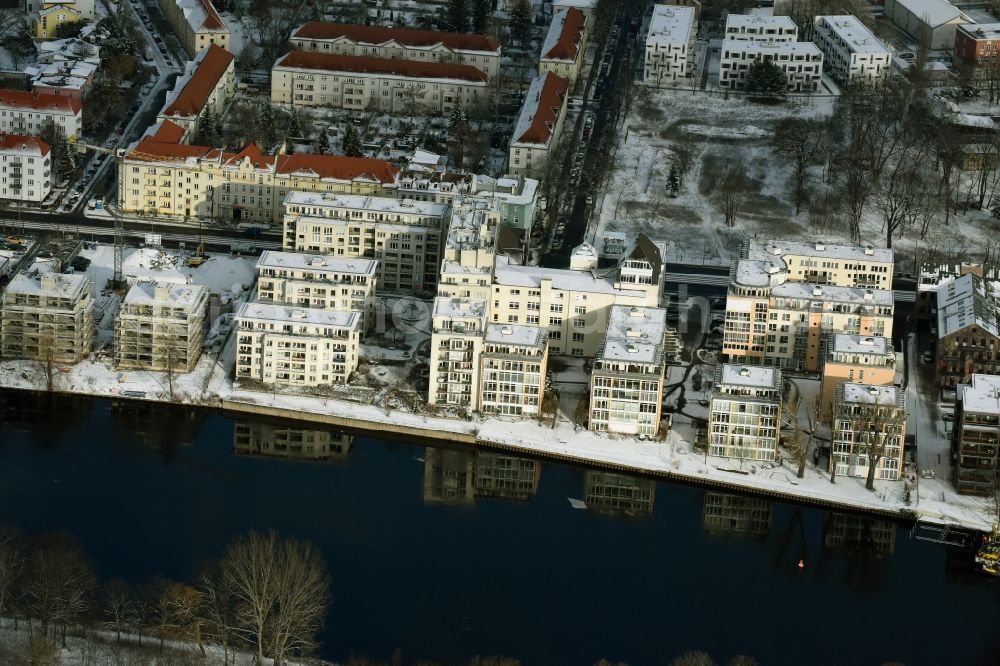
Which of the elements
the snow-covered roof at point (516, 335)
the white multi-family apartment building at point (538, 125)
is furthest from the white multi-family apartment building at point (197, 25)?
the snow-covered roof at point (516, 335)

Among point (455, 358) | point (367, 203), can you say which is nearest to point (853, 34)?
point (367, 203)

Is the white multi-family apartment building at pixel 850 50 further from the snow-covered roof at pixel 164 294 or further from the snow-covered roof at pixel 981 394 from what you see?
the snow-covered roof at pixel 164 294

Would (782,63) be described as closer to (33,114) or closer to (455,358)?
(33,114)

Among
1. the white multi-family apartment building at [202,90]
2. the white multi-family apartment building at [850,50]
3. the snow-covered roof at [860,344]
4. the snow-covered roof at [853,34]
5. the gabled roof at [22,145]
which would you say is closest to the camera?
the snow-covered roof at [860,344]

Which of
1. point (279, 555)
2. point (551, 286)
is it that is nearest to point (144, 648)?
point (279, 555)

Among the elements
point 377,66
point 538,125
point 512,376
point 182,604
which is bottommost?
point 182,604

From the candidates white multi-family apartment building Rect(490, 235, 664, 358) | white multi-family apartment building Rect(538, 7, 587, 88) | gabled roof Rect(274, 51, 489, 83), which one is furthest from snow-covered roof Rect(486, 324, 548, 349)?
white multi-family apartment building Rect(538, 7, 587, 88)
